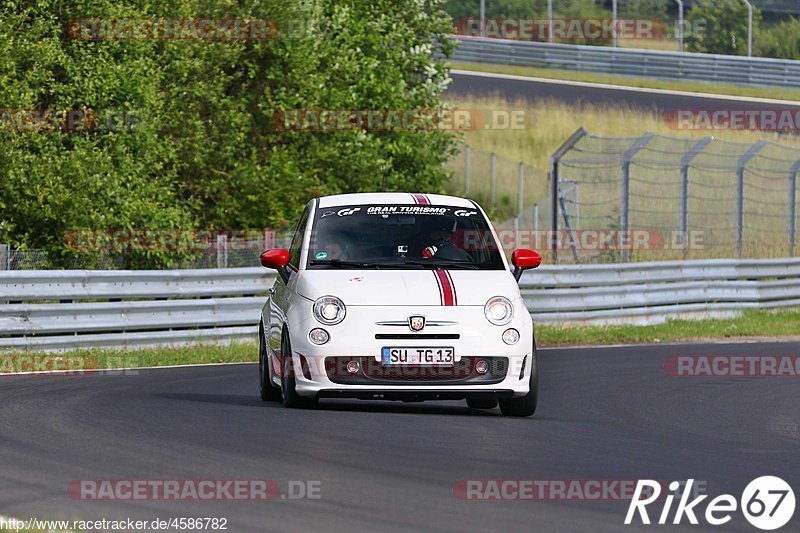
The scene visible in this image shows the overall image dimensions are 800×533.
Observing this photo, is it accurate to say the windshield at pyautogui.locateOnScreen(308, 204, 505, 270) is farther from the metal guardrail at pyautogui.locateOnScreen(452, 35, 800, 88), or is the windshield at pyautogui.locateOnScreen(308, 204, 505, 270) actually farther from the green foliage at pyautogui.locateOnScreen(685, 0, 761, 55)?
the green foliage at pyautogui.locateOnScreen(685, 0, 761, 55)

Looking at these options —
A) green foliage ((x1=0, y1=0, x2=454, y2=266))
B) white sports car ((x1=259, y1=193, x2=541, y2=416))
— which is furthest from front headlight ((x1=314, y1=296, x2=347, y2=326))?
green foliage ((x1=0, y1=0, x2=454, y2=266))

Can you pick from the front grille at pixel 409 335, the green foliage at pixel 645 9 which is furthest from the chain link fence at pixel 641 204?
the green foliage at pixel 645 9

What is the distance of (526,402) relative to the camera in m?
11.3

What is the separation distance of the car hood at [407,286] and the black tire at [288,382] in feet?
1.31

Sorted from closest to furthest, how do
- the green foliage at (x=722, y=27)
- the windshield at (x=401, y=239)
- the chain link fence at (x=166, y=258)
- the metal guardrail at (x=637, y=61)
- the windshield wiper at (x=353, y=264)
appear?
the windshield wiper at (x=353, y=264) < the windshield at (x=401, y=239) < the chain link fence at (x=166, y=258) < the metal guardrail at (x=637, y=61) < the green foliage at (x=722, y=27)

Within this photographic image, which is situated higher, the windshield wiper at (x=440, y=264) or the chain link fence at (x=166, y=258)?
the windshield wiper at (x=440, y=264)

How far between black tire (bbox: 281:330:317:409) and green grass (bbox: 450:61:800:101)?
3885 cm

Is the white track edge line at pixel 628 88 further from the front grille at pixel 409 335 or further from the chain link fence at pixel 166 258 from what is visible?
the front grille at pixel 409 335

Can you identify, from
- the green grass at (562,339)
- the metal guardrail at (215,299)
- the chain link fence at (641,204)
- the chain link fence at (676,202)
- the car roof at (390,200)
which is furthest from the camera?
the chain link fence at (641,204)

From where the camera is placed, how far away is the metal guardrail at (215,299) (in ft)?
57.5

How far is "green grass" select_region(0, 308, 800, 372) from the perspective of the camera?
1678cm

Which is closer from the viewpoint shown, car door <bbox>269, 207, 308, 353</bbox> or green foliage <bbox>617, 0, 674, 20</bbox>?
car door <bbox>269, 207, 308, 353</bbox>

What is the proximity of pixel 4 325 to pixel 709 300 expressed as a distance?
462 inches

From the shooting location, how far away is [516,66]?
55.0 metres
